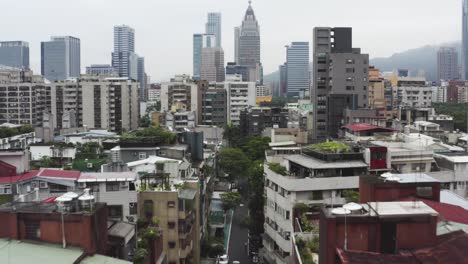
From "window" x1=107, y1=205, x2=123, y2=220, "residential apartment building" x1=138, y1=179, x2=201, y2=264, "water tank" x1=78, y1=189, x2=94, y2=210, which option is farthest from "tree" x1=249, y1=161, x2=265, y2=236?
"water tank" x1=78, y1=189, x2=94, y2=210

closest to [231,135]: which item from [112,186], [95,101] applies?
[95,101]

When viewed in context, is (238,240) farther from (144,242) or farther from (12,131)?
(12,131)

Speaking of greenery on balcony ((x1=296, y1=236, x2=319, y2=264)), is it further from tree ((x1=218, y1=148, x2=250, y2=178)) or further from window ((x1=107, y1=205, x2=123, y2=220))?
tree ((x1=218, y1=148, x2=250, y2=178))

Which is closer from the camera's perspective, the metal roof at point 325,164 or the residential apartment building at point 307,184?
the residential apartment building at point 307,184

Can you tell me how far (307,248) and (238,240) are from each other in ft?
78.7

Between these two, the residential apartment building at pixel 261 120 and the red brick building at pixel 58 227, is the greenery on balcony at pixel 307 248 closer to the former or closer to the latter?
the red brick building at pixel 58 227

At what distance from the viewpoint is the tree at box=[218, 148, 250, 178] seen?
54.7 metres

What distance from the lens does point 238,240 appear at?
4003 centimetres

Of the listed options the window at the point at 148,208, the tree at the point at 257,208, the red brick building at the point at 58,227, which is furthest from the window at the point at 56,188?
the tree at the point at 257,208

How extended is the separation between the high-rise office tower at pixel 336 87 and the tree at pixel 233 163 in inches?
410

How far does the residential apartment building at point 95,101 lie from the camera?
81.9 m

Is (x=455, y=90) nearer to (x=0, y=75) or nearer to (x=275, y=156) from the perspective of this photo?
(x=0, y=75)

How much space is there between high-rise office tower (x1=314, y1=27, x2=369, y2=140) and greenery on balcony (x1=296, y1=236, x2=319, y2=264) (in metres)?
44.3

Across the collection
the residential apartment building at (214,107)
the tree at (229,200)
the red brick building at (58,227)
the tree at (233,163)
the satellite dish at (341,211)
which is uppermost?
the residential apartment building at (214,107)
